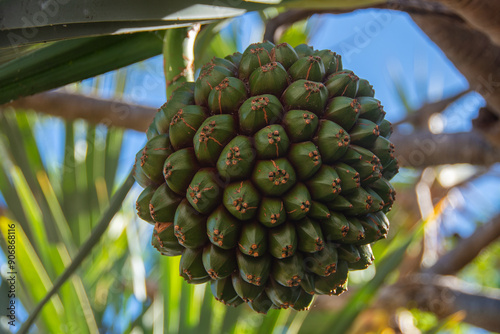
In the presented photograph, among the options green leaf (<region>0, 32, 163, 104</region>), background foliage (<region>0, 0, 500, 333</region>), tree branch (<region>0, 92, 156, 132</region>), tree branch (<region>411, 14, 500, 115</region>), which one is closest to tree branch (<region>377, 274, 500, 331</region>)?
background foliage (<region>0, 0, 500, 333</region>)

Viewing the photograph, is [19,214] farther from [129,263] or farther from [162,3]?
[162,3]

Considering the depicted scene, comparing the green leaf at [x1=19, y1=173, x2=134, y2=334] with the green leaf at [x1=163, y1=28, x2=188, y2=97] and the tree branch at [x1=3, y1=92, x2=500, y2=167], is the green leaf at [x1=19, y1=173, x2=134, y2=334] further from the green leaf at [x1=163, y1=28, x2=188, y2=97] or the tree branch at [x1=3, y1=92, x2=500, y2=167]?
the tree branch at [x1=3, y1=92, x2=500, y2=167]

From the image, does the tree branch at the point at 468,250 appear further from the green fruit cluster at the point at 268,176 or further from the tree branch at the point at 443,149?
the green fruit cluster at the point at 268,176

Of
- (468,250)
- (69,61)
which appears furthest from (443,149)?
(69,61)

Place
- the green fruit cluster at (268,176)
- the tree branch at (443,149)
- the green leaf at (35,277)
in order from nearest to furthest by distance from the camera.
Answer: the green fruit cluster at (268,176) < the green leaf at (35,277) < the tree branch at (443,149)

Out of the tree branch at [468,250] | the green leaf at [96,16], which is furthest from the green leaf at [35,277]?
the tree branch at [468,250]

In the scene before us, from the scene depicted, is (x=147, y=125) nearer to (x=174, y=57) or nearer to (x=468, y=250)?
(x=174, y=57)
